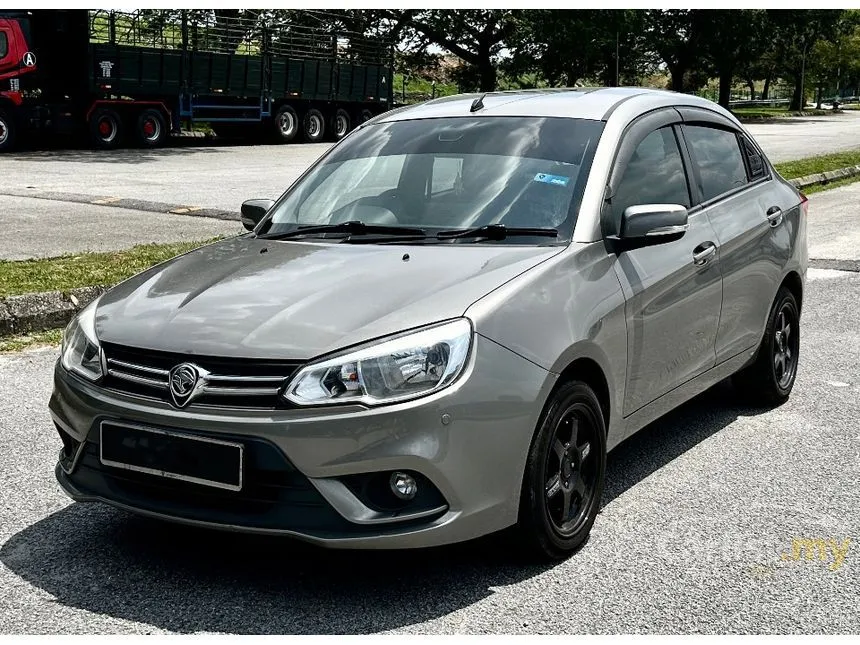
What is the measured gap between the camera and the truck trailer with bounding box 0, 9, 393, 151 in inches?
1022

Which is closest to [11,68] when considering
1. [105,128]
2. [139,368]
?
[105,128]

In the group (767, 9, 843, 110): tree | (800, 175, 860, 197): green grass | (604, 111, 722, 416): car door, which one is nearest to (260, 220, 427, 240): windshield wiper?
(604, 111, 722, 416): car door

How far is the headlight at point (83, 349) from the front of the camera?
3828mm

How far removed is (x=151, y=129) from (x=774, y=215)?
24486 mm

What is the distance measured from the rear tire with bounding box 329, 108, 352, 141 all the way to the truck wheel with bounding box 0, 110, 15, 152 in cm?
1189

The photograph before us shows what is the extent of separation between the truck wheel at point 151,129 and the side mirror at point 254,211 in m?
23.9

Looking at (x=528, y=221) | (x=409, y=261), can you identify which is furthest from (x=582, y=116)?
(x=409, y=261)

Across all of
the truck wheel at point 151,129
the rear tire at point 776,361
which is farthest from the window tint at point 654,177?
the truck wheel at point 151,129

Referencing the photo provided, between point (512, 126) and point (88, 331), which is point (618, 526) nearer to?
point (512, 126)

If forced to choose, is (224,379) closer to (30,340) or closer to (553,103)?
(553,103)

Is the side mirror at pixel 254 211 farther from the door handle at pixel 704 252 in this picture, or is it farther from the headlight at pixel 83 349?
the door handle at pixel 704 252

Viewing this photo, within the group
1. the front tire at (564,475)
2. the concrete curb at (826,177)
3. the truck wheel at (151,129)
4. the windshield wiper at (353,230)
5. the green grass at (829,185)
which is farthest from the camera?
the truck wheel at (151,129)

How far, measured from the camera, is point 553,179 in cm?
457

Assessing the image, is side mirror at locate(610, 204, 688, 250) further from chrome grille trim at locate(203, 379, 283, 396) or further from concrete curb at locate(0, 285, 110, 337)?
concrete curb at locate(0, 285, 110, 337)
